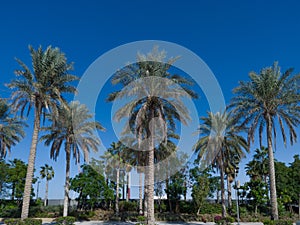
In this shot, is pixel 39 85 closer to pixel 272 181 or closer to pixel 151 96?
pixel 151 96

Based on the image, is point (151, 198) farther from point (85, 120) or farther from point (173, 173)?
point (173, 173)

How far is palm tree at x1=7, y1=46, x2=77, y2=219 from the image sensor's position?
64.2ft

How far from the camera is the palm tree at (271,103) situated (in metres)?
21.5

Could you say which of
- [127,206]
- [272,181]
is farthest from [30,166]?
[127,206]

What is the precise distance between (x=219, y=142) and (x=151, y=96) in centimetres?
1314

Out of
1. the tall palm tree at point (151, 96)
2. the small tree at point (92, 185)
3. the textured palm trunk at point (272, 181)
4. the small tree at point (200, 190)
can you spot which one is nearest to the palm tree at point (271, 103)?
the textured palm trunk at point (272, 181)

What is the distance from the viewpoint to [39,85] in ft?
64.4

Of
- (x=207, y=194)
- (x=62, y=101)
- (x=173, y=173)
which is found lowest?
(x=207, y=194)

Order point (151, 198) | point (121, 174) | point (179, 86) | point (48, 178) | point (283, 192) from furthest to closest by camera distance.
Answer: point (48, 178) → point (121, 174) → point (283, 192) → point (179, 86) → point (151, 198)

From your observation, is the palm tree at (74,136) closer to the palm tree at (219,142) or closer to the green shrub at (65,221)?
the green shrub at (65,221)

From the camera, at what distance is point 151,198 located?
1833 cm

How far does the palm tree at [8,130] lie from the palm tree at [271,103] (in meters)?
22.0

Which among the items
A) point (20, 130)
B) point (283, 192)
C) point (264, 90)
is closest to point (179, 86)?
point (264, 90)

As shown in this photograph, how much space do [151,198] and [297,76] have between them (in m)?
13.9
